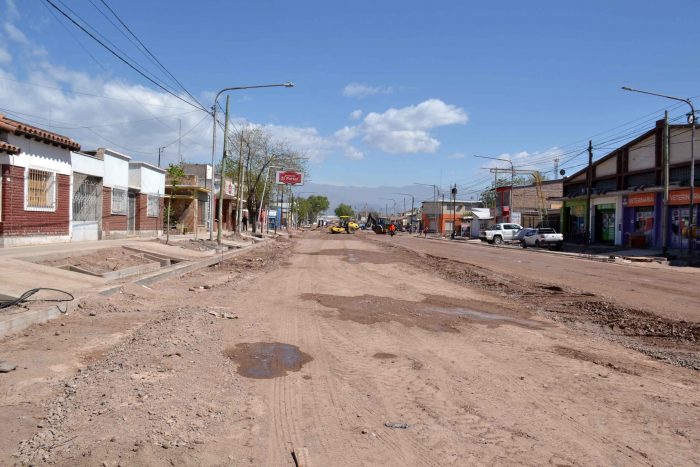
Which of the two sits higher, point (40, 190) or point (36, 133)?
point (36, 133)

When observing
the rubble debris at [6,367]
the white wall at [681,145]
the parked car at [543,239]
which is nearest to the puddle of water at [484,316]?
the rubble debris at [6,367]

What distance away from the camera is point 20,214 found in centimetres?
1667

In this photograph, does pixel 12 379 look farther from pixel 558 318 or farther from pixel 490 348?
pixel 558 318

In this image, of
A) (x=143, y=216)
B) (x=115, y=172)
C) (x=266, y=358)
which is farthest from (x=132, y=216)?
(x=266, y=358)

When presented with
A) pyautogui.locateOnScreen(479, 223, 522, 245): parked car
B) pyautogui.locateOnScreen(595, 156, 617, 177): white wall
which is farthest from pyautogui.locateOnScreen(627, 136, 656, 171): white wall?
pyautogui.locateOnScreen(479, 223, 522, 245): parked car

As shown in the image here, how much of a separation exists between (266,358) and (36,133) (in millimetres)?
14640

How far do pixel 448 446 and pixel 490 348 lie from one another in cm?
364

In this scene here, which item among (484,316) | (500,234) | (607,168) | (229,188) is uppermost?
(607,168)

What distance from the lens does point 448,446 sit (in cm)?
428

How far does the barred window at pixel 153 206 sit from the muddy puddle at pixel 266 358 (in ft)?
78.2

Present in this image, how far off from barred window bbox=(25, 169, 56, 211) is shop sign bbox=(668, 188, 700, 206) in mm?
33586

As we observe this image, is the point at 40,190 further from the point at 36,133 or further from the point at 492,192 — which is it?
the point at 492,192

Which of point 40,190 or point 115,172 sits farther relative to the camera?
point 115,172

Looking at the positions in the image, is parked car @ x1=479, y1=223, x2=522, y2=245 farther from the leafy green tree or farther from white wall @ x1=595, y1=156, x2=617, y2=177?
the leafy green tree
